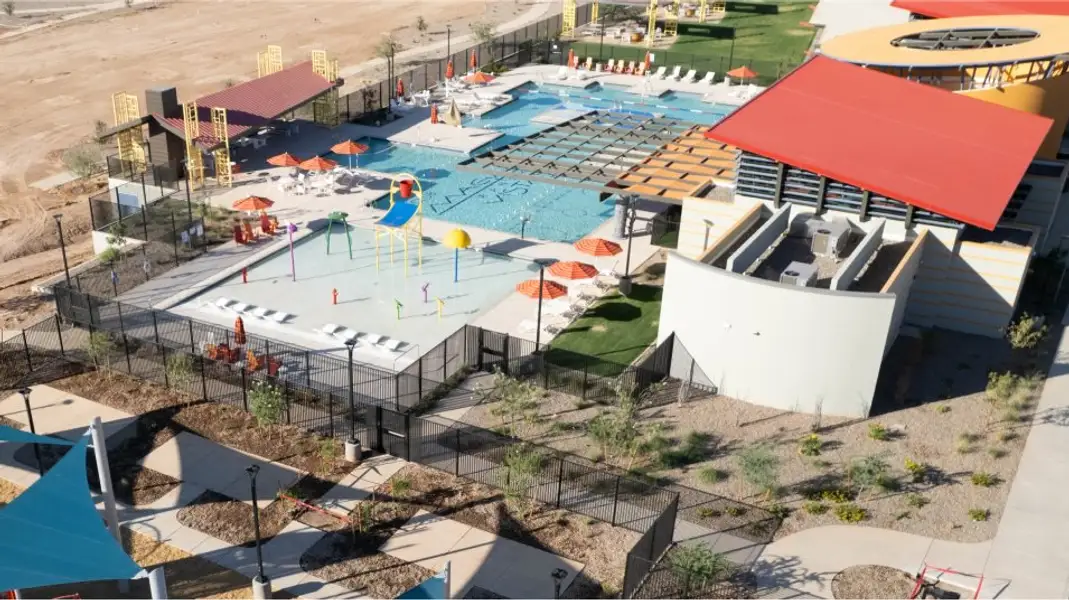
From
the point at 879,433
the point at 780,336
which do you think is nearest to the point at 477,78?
the point at 780,336

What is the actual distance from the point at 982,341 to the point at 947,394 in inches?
194

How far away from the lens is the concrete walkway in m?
23.6

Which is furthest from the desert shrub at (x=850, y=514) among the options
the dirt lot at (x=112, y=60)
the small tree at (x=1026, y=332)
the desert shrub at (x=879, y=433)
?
the dirt lot at (x=112, y=60)

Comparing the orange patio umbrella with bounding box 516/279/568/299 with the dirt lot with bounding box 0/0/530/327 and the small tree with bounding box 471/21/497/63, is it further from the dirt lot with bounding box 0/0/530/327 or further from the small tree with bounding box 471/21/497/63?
the small tree with bounding box 471/21/497/63

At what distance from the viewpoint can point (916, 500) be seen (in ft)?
86.4

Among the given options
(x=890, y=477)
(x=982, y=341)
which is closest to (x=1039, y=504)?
(x=890, y=477)

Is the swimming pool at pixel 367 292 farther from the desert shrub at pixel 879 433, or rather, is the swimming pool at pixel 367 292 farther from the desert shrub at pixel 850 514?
the desert shrub at pixel 850 514

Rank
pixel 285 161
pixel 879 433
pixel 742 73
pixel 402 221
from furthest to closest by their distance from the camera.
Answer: pixel 742 73 < pixel 285 161 < pixel 402 221 < pixel 879 433

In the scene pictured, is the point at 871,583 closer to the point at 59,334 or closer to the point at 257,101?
the point at 59,334

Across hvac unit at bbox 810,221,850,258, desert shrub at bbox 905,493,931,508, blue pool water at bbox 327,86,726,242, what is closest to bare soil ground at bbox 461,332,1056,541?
desert shrub at bbox 905,493,931,508

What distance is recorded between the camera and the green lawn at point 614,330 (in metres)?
33.9

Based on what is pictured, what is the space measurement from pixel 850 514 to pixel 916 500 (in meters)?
2.15

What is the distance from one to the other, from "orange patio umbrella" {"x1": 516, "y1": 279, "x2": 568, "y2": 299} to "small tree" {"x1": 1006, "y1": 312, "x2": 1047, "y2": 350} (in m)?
15.7

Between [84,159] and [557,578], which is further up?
[84,159]
